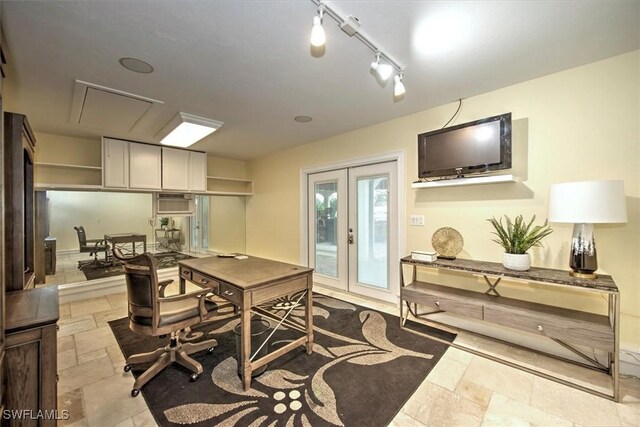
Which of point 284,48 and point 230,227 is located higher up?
point 284,48

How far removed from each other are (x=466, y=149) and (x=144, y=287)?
127 inches

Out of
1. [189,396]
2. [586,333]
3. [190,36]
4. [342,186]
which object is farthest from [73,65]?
[586,333]

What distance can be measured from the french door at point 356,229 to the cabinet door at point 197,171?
2.13 meters

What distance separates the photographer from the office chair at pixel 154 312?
192 centimetres

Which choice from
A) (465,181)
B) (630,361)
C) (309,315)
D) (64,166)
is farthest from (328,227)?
(64,166)

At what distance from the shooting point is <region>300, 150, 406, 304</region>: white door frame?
3.48 m

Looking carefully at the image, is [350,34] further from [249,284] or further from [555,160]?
[555,160]

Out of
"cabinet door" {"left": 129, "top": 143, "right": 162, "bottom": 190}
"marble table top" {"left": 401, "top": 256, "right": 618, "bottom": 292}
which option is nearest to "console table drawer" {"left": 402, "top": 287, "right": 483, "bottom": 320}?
"marble table top" {"left": 401, "top": 256, "right": 618, "bottom": 292}

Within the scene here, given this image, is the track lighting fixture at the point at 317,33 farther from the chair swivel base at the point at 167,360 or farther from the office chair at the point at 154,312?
the chair swivel base at the point at 167,360

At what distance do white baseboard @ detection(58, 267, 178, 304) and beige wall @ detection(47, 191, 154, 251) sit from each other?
672 millimetres

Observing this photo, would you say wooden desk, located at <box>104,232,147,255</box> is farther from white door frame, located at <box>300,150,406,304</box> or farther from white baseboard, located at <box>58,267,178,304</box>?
white door frame, located at <box>300,150,406,304</box>

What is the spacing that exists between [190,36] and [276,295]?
6.69 ft

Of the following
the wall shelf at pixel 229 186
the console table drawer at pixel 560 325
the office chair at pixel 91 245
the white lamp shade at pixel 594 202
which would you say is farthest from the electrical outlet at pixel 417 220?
the office chair at pixel 91 245

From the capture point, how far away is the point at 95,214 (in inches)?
172
